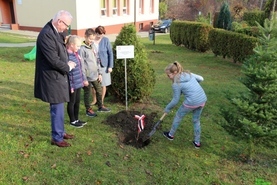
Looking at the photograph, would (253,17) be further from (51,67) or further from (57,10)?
(51,67)

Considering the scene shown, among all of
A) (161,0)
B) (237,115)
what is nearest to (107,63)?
(237,115)

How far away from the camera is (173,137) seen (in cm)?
469

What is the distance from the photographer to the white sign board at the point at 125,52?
5.27 meters

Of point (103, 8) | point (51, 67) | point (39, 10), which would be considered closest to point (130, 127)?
point (51, 67)

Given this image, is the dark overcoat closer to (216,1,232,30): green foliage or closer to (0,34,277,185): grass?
(0,34,277,185): grass

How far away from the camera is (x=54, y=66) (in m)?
3.62

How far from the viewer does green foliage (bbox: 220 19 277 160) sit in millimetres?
3512

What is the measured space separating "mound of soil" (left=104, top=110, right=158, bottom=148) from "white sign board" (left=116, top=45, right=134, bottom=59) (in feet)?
3.69

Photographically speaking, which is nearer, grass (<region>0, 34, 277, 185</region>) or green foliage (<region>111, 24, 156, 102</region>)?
grass (<region>0, 34, 277, 185</region>)

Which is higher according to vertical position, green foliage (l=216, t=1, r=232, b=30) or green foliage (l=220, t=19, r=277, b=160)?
green foliage (l=216, t=1, r=232, b=30)

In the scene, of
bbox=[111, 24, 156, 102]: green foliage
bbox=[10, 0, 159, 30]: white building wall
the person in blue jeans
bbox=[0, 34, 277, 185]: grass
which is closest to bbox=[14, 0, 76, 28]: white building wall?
bbox=[10, 0, 159, 30]: white building wall

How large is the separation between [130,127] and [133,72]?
128 cm

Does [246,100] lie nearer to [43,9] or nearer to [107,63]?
[107,63]

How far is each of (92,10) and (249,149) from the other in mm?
19712
